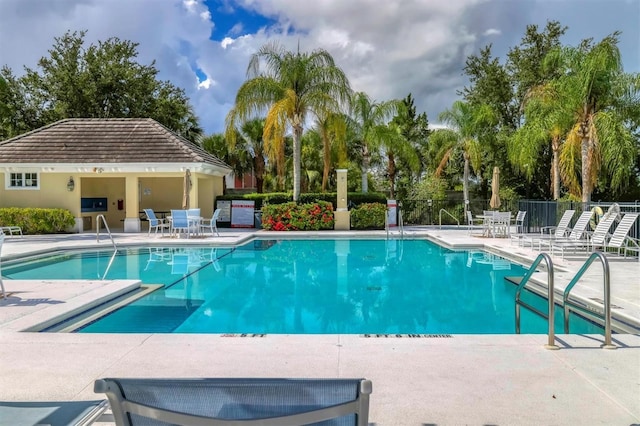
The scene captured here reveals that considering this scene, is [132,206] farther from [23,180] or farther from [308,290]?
[308,290]

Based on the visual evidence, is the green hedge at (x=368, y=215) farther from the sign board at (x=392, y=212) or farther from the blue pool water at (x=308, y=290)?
the blue pool water at (x=308, y=290)

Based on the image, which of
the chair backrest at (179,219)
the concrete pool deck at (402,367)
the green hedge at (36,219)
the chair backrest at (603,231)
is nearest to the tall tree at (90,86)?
the green hedge at (36,219)

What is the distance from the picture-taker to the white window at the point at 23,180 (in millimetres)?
19703

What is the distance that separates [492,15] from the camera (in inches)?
369

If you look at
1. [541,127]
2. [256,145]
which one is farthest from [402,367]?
[256,145]

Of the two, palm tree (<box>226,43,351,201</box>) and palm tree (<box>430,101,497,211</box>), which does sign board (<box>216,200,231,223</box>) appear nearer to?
palm tree (<box>226,43,351,201</box>)

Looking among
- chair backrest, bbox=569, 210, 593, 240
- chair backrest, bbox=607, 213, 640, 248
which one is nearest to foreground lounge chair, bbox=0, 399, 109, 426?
chair backrest, bbox=607, 213, 640, 248

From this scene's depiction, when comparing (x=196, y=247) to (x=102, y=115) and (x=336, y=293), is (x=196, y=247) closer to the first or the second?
(x=336, y=293)

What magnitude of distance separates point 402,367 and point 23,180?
817 inches

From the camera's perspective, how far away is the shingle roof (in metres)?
19.8

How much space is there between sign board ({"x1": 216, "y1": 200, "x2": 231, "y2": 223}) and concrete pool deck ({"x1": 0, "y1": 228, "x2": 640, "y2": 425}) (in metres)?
16.7

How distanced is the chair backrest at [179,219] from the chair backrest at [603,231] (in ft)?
41.1

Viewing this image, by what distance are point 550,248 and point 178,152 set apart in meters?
15.0

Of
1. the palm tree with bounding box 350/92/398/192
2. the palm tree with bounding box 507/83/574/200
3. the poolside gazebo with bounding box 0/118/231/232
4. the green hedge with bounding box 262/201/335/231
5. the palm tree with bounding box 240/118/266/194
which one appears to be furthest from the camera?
the palm tree with bounding box 240/118/266/194
